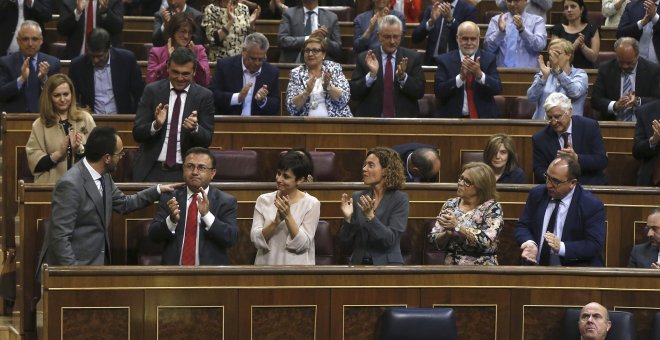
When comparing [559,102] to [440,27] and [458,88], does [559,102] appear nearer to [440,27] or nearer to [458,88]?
[458,88]

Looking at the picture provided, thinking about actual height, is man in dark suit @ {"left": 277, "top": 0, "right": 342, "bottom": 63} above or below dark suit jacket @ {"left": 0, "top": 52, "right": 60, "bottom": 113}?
above

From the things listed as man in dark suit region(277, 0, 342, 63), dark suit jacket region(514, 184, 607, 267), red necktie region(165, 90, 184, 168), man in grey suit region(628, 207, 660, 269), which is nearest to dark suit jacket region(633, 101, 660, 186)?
man in grey suit region(628, 207, 660, 269)

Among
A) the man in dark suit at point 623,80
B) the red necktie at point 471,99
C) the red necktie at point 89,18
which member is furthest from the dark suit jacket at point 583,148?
the red necktie at point 89,18

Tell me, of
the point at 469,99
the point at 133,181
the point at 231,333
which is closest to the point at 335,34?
the point at 469,99

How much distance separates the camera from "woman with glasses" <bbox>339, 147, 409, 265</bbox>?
6301 mm

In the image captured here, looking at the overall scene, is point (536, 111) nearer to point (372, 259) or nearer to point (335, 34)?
point (335, 34)

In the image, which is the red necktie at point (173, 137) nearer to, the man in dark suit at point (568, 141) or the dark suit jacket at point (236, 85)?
the dark suit jacket at point (236, 85)

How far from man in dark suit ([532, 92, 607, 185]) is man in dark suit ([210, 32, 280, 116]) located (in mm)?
1569

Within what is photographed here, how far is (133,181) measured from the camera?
7.23 m

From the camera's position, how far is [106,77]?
26.4ft

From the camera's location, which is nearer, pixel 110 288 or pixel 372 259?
pixel 110 288

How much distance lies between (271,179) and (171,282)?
1.89m

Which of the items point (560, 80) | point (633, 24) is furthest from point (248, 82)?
point (633, 24)

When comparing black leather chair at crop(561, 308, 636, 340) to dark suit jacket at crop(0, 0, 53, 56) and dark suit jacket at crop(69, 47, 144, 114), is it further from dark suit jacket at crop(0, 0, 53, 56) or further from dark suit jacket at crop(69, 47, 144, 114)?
dark suit jacket at crop(0, 0, 53, 56)
